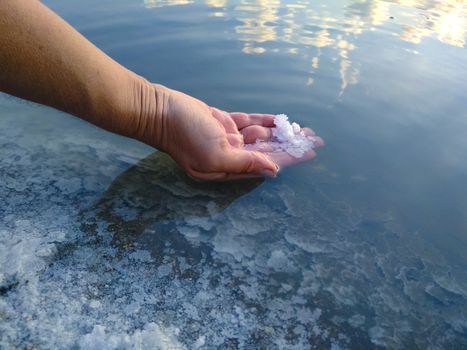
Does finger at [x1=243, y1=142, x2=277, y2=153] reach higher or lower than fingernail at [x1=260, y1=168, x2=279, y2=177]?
lower

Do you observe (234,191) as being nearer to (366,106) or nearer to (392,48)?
(366,106)

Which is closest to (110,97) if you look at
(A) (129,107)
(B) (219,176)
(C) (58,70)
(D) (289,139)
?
(A) (129,107)

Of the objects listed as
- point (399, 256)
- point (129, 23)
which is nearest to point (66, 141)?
point (399, 256)

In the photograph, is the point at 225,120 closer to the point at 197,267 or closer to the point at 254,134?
the point at 254,134

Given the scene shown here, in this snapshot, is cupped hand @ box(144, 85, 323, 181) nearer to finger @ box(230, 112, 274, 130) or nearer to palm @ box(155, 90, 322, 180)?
palm @ box(155, 90, 322, 180)

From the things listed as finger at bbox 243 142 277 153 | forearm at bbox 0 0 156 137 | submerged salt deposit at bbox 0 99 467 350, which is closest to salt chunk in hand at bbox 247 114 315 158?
finger at bbox 243 142 277 153

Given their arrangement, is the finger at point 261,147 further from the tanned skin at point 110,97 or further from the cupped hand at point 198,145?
the cupped hand at point 198,145
